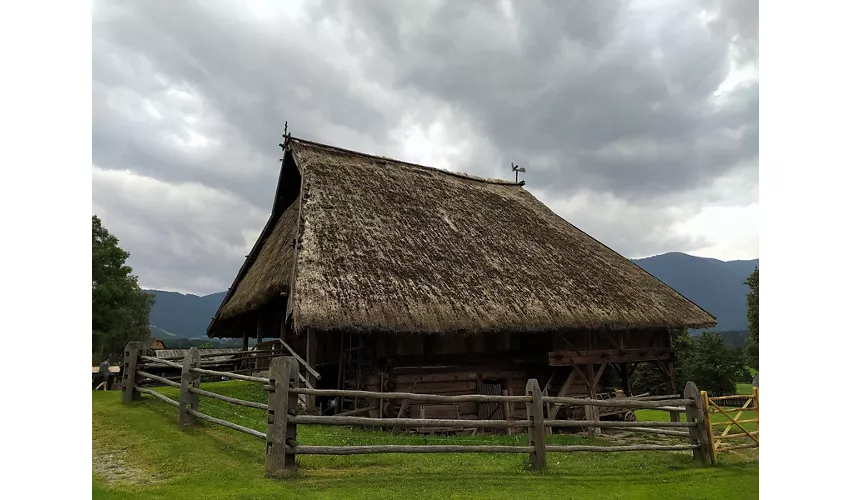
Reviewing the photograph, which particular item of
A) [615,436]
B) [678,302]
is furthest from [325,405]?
[678,302]

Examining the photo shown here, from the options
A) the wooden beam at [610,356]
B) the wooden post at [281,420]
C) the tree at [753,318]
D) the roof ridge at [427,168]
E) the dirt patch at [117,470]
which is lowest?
the dirt patch at [117,470]

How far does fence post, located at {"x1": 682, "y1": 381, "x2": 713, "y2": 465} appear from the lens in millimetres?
7426

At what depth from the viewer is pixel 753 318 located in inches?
287

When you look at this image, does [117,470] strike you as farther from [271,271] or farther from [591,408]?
[591,408]

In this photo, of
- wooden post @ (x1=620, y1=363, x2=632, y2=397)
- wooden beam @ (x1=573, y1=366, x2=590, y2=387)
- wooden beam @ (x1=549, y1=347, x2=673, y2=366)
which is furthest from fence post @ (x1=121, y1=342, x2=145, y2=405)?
wooden post @ (x1=620, y1=363, x2=632, y2=397)

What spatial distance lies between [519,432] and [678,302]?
6.64 metres

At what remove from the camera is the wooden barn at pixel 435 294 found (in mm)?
9414

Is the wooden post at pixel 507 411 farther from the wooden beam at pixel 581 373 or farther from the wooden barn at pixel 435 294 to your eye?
the wooden beam at pixel 581 373

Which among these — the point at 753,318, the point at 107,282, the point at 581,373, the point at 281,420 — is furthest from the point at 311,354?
the point at 753,318

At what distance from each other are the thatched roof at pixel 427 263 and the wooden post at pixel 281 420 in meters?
2.31

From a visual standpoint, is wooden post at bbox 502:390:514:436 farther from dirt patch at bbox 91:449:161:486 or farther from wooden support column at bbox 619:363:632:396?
dirt patch at bbox 91:449:161:486

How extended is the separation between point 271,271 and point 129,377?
3.94 metres

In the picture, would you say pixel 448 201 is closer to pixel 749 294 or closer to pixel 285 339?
pixel 285 339

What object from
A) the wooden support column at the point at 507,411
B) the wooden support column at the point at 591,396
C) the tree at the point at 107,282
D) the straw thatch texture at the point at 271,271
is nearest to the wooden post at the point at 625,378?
the wooden support column at the point at 591,396
